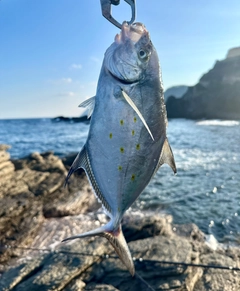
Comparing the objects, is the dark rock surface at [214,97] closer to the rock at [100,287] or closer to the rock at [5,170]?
the rock at [5,170]

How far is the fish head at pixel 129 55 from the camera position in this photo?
2.59 m

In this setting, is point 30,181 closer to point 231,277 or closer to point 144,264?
point 144,264

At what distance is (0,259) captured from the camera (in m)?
7.96

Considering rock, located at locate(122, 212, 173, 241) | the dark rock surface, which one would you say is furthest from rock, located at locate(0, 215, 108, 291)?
the dark rock surface

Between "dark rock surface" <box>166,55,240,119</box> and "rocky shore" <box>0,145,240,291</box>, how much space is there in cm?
8442

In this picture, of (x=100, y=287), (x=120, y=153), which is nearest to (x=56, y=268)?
(x=100, y=287)

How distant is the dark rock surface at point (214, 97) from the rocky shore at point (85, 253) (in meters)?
84.4

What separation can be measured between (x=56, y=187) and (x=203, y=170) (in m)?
10.2

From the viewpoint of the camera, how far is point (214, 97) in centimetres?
9988

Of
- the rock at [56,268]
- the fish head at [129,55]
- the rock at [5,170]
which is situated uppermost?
the fish head at [129,55]

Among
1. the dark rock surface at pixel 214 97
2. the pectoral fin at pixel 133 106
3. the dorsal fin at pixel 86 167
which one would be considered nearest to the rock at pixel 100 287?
the dorsal fin at pixel 86 167

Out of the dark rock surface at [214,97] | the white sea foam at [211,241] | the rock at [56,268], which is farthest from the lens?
the dark rock surface at [214,97]

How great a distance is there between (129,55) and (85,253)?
5436mm

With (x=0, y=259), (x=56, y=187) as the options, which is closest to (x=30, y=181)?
(x=56, y=187)
